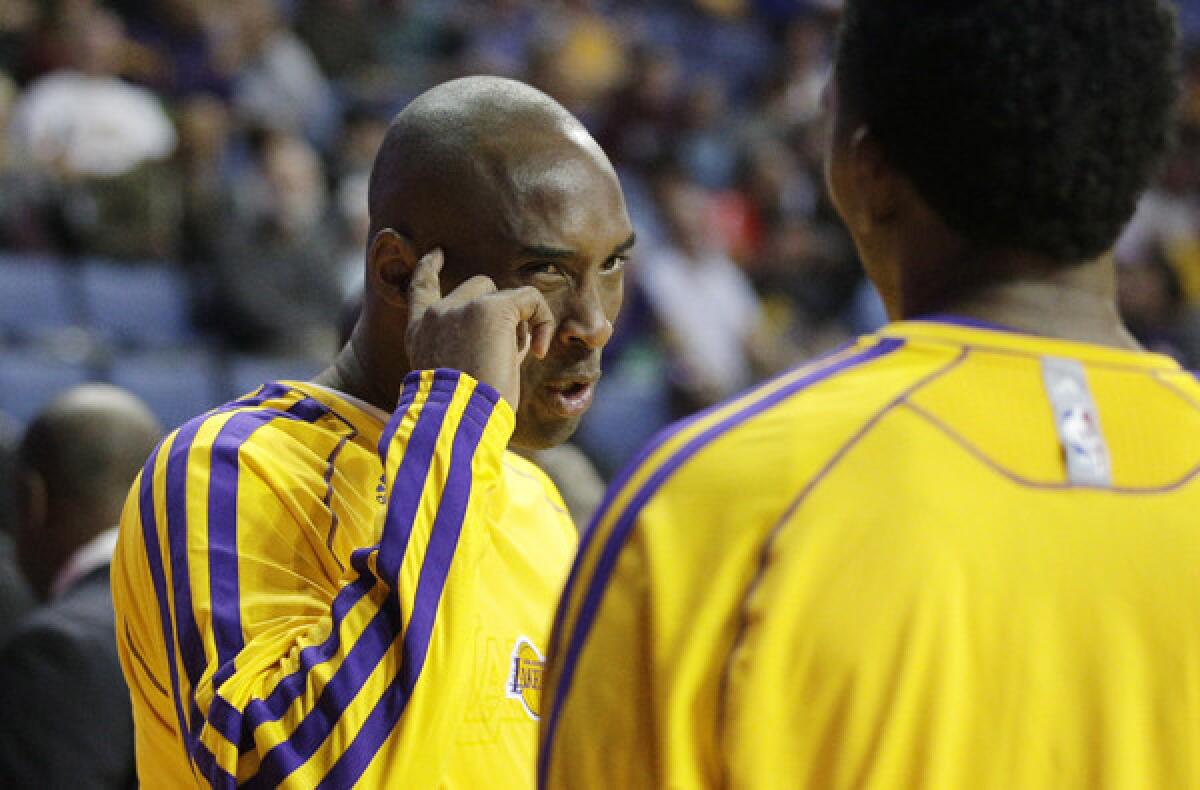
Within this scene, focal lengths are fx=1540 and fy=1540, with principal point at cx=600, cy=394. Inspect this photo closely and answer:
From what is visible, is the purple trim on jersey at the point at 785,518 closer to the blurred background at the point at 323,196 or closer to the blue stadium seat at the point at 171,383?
the blurred background at the point at 323,196

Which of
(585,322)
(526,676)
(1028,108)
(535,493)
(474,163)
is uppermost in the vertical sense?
(1028,108)

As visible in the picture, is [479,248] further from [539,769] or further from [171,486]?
[539,769]

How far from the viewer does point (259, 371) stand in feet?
23.2

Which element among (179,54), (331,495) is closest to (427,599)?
(331,495)

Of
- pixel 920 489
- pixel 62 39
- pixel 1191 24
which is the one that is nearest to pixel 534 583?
pixel 920 489

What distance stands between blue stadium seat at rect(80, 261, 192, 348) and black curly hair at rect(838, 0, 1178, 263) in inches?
258

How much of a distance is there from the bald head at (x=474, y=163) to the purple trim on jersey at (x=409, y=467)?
12.4 inches

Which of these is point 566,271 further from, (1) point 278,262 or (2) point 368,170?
(2) point 368,170

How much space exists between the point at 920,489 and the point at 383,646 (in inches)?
30.5

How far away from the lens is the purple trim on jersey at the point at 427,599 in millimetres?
1806

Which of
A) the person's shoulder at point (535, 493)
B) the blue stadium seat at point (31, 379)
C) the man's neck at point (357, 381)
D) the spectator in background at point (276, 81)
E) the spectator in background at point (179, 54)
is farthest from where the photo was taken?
the spectator in background at point (276, 81)

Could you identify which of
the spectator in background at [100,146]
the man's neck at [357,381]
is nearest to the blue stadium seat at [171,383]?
the spectator in background at [100,146]

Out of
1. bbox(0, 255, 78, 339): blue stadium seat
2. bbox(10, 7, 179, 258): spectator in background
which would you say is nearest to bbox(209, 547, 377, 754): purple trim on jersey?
bbox(0, 255, 78, 339): blue stadium seat

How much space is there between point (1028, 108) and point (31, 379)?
595cm
